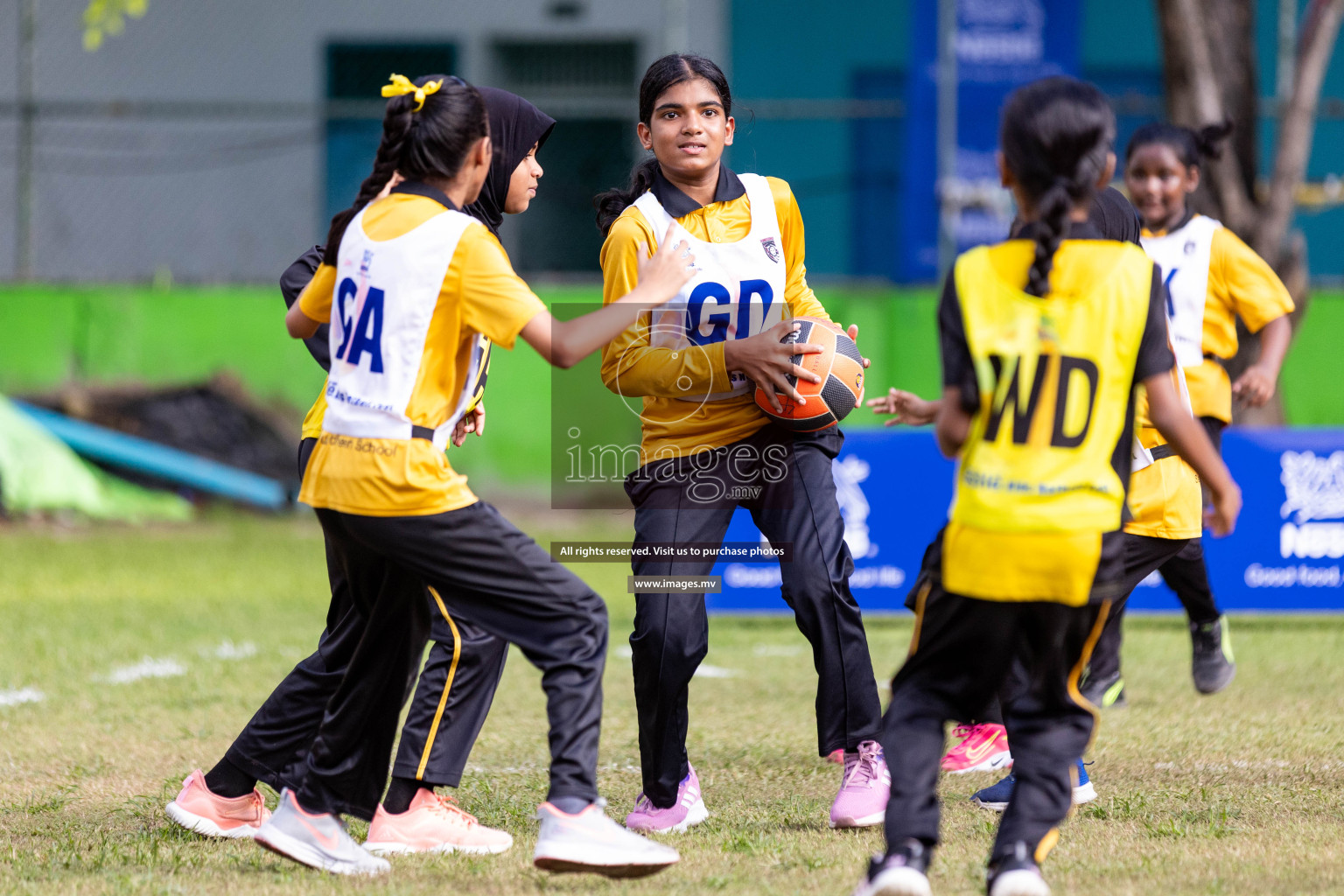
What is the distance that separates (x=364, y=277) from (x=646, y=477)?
3.85 ft

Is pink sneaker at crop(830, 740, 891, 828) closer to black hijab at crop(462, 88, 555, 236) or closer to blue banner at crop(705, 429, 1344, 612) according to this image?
black hijab at crop(462, 88, 555, 236)

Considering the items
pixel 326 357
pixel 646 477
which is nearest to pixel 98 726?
pixel 326 357

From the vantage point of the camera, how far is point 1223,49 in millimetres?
10078

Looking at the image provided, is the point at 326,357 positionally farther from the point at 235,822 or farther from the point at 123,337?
the point at 123,337

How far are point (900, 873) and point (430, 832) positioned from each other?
1408 mm

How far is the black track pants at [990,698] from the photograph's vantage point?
10.7 feet

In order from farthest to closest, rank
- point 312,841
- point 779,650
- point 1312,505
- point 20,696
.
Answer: point 1312,505 → point 779,650 → point 20,696 → point 312,841

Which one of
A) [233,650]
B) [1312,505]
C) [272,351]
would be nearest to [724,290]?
[233,650]

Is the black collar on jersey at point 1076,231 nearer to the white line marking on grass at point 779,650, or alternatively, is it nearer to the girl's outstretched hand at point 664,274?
the girl's outstretched hand at point 664,274

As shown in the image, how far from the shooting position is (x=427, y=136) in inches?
142

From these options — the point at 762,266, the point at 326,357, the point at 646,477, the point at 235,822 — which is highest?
the point at 762,266

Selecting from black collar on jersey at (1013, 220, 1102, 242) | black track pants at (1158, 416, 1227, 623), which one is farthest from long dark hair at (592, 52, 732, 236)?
black track pants at (1158, 416, 1227, 623)

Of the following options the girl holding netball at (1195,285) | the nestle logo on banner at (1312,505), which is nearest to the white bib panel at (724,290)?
the girl holding netball at (1195,285)

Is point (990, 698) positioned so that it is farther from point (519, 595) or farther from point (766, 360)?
point (766, 360)
